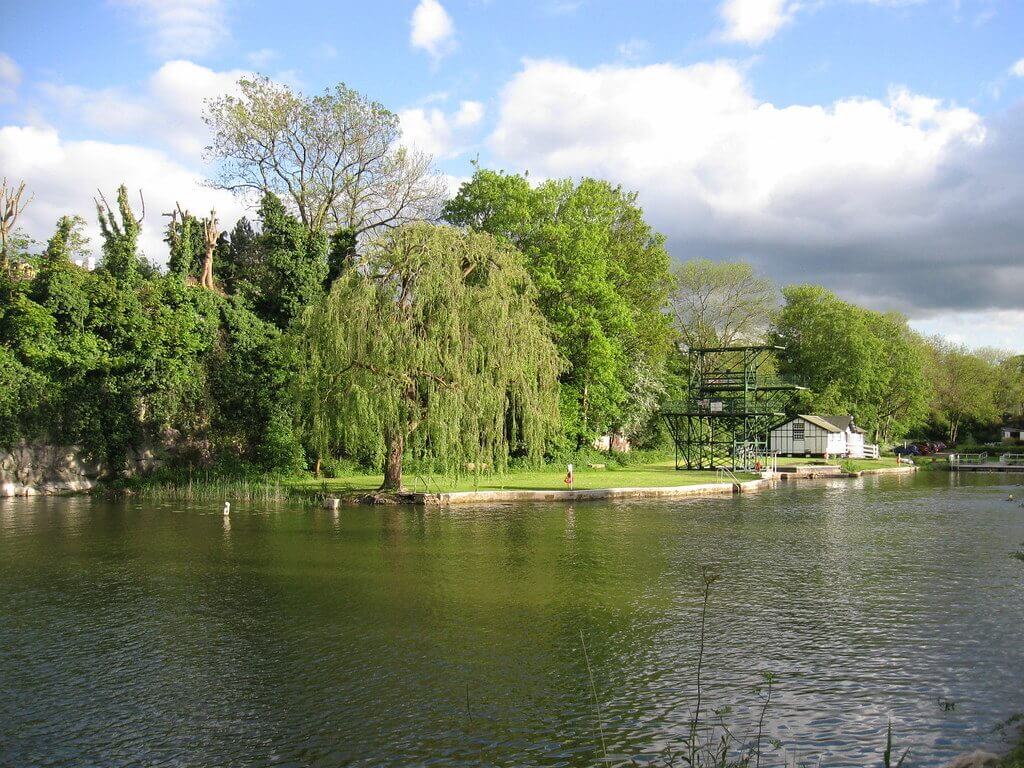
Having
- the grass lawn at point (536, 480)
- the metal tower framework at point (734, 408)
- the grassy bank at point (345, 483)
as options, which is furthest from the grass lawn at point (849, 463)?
Answer: the grassy bank at point (345, 483)

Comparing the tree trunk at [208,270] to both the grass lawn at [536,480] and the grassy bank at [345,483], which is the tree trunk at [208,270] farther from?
the grass lawn at [536,480]

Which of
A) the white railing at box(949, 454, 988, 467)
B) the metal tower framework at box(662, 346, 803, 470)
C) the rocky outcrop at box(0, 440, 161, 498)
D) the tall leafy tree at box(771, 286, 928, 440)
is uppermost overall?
the tall leafy tree at box(771, 286, 928, 440)

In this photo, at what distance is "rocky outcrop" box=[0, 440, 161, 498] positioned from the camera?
32.0 metres

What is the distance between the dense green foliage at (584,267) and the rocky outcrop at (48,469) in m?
20.3

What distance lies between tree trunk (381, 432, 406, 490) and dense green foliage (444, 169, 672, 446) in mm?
12634

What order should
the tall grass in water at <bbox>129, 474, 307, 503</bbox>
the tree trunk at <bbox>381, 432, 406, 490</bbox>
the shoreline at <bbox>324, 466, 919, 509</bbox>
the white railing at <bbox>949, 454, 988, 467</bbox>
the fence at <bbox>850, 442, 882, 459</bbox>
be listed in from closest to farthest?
1. the shoreline at <bbox>324, 466, 919, 509</bbox>
2. the tree trunk at <bbox>381, 432, 406, 490</bbox>
3. the tall grass in water at <bbox>129, 474, 307, 503</bbox>
4. the white railing at <bbox>949, 454, 988, 467</bbox>
5. the fence at <bbox>850, 442, 882, 459</bbox>

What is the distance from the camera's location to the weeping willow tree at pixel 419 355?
27750 millimetres

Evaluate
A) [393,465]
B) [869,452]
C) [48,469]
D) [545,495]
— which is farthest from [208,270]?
[869,452]

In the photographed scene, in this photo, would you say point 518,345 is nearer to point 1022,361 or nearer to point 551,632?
point 551,632

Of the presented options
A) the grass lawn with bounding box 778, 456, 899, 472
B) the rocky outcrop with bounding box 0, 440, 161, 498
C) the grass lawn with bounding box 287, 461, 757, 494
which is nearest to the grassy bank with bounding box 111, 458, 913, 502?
the grass lawn with bounding box 287, 461, 757, 494

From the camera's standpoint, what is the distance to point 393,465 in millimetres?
29781

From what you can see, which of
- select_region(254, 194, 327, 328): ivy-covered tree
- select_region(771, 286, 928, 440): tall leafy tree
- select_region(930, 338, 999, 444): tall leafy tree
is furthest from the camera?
select_region(930, 338, 999, 444): tall leafy tree

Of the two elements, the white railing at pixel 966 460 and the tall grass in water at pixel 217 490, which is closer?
the tall grass in water at pixel 217 490

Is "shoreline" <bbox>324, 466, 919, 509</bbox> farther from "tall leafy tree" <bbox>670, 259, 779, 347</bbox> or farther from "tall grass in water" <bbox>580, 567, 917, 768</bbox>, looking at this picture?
"tall leafy tree" <bbox>670, 259, 779, 347</bbox>
